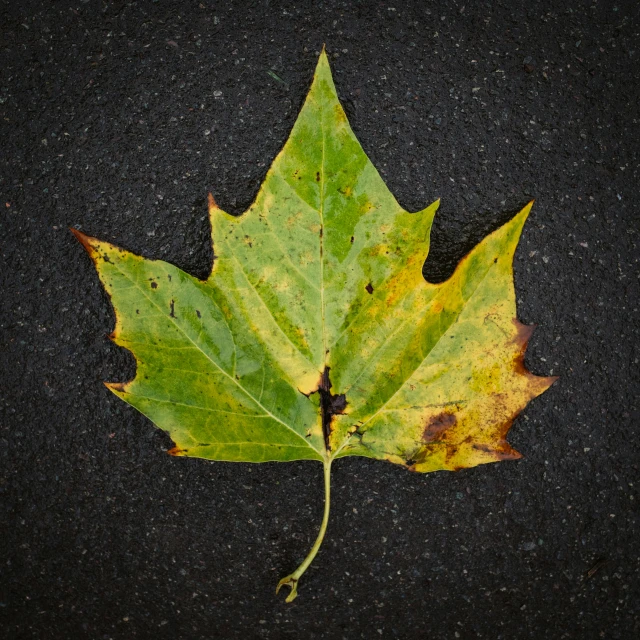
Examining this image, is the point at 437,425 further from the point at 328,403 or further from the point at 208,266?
the point at 208,266

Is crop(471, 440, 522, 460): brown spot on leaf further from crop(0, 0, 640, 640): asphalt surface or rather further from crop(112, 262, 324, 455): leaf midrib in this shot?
crop(112, 262, 324, 455): leaf midrib

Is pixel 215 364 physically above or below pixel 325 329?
below

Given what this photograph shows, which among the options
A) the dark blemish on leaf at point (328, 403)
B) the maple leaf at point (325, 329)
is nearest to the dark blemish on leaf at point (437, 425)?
the maple leaf at point (325, 329)

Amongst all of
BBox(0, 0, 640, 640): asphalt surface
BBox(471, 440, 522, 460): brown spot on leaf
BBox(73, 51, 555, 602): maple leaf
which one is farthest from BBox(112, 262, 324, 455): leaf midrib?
BBox(471, 440, 522, 460): brown spot on leaf

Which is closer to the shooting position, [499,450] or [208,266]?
[499,450]

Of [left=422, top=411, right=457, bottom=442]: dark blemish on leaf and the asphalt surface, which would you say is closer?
[left=422, top=411, right=457, bottom=442]: dark blemish on leaf

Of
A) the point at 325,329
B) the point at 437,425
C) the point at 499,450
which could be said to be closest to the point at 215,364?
the point at 325,329

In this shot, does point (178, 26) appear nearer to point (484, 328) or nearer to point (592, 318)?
point (484, 328)
